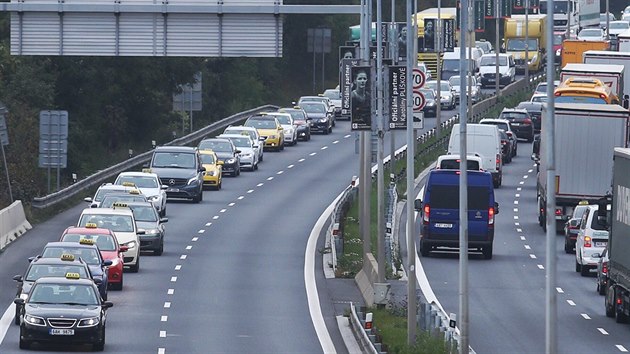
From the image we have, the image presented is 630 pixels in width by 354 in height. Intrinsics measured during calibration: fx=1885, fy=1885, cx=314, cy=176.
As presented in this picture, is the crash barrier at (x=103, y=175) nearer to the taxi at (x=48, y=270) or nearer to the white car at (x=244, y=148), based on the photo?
the white car at (x=244, y=148)

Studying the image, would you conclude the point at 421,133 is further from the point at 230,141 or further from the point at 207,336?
the point at 207,336

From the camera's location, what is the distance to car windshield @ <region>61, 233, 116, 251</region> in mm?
41406

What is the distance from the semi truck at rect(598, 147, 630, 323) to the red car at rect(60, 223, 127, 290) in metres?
10.6

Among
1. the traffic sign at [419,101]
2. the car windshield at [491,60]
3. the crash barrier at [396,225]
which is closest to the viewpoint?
the crash barrier at [396,225]

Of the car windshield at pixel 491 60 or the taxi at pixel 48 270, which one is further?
the car windshield at pixel 491 60

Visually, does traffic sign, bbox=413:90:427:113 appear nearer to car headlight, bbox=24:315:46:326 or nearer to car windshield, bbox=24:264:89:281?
car windshield, bbox=24:264:89:281

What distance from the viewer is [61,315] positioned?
31.8m

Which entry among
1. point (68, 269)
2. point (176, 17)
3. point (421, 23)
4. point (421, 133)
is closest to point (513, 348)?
point (68, 269)

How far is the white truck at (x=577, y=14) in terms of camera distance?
430 feet

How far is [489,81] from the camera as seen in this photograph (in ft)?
379

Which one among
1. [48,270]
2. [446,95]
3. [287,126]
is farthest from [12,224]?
[446,95]

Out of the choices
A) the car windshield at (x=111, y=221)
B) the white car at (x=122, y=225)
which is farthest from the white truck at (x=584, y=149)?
the car windshield at (x=111, y=221)

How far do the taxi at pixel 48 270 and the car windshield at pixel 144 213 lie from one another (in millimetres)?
12250

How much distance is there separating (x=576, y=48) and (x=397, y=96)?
5458cm
